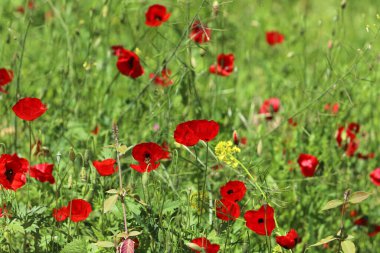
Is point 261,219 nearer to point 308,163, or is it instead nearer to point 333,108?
point 308,163

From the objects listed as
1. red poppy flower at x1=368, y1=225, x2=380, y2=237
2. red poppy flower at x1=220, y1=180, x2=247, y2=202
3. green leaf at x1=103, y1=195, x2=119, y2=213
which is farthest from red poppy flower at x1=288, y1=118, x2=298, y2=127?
green leaf at x1=103, y1=195, x2=119, y2=213

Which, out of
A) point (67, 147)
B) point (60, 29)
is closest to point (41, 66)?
point (60, 29)

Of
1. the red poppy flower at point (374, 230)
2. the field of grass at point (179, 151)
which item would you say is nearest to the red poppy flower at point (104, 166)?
the field of grass at point (179, 151)

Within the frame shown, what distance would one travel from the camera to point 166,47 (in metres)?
2.39

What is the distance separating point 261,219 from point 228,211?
90 millimetres

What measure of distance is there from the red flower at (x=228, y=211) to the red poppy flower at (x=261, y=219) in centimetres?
5

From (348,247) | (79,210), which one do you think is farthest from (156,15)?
(348,247)

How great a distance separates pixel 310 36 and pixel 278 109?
1.33m

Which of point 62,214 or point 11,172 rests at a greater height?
point 11,172

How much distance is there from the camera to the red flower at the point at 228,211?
1.69 metres

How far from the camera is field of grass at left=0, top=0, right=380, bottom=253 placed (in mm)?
1732

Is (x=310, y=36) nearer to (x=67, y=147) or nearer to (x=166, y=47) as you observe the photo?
(x=166, y=47)

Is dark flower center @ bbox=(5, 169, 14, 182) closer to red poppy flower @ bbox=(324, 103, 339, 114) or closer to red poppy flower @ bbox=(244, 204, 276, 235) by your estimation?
red poppy flower @ bbox=(244, 204, 276, 235)

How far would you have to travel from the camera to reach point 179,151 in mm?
2441
